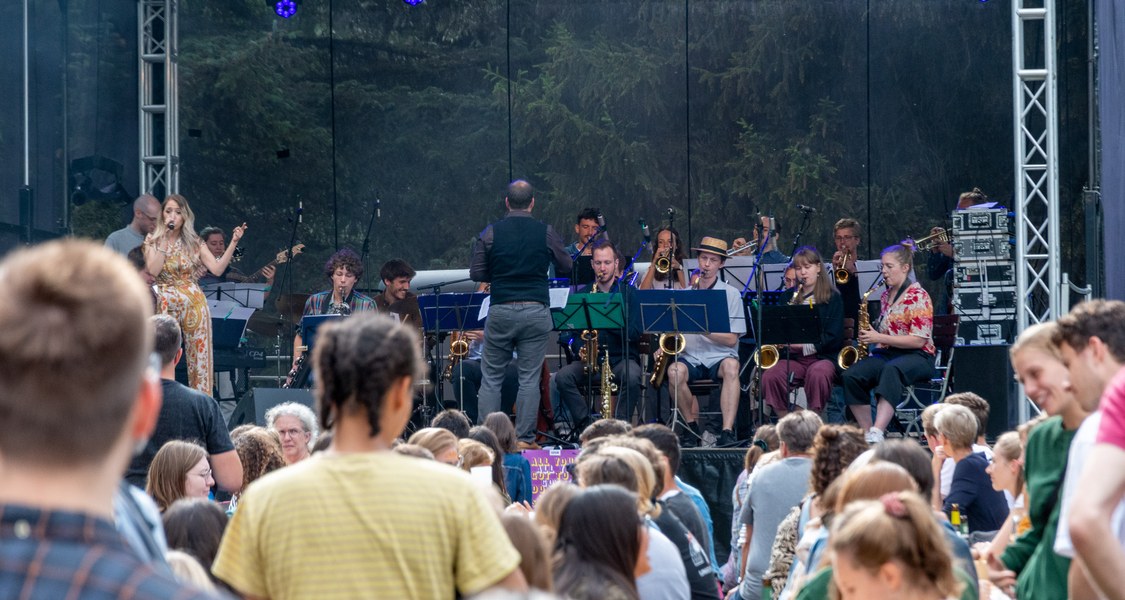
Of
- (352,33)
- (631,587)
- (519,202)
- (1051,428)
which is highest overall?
(352,33)

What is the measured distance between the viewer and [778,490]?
234 inches

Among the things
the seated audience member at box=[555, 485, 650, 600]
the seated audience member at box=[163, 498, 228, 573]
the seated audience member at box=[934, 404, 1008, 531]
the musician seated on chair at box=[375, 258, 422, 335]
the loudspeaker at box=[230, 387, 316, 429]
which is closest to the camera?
the seated audience member at box=[555, 485, 650, 600]

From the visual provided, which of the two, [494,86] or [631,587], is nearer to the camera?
[631,587]

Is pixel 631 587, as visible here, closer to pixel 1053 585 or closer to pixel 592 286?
pixel 1053 585

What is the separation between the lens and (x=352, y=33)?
15.3 metres

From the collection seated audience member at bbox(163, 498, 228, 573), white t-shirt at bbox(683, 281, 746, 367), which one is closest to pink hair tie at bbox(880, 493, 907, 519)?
seated audience member at bbox(163, 498, 228, 573)

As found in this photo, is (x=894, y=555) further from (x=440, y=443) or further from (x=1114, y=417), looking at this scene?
(x=440, y=443)

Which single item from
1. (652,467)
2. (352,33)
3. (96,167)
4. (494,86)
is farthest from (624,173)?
(652,467)

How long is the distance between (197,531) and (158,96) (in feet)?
32.3

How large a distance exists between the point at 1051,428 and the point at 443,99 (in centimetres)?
1239

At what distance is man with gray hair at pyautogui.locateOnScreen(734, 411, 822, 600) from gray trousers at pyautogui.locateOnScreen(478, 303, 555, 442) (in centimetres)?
408

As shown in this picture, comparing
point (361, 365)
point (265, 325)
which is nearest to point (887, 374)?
point (265, 325)

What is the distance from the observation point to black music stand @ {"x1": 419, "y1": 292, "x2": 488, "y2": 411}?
10.5 meters

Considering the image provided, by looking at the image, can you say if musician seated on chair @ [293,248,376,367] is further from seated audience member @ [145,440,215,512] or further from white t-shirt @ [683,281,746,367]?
seated audience member @ [145,440,215,512]
